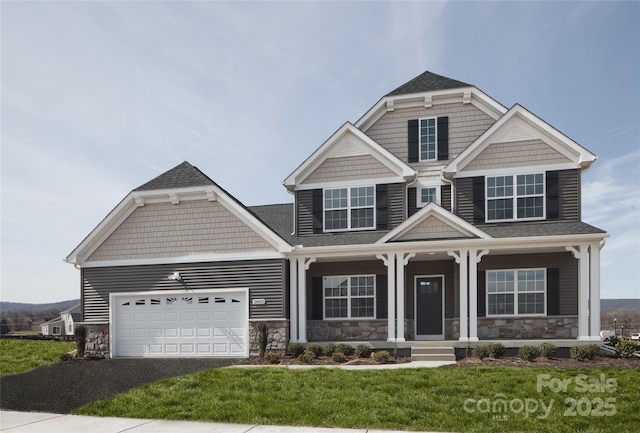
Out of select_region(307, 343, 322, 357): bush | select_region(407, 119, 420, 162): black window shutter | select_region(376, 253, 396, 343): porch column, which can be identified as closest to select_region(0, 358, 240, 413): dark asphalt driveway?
select_region(307, 343, 322, 357): bush

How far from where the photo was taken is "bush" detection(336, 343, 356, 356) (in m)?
14.6

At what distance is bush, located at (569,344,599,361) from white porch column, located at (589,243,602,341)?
121cm

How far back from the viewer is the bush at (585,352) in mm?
12898

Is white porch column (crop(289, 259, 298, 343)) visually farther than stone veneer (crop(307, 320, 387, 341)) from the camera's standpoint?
No

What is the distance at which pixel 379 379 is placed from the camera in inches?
408

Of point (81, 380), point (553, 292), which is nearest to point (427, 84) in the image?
point (553, 292)

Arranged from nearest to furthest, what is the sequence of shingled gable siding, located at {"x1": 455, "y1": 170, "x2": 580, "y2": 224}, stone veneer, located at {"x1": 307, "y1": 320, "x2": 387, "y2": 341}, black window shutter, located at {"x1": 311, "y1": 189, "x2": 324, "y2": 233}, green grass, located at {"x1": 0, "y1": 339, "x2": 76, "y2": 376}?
green grass, located at {"x1": 0, "y1": 339, "x2": 76, "y2": 376} → shingled gable siding, located at {"x1": 455, "y1": 170, "x2": 580, "y2": 224} → stone veneer, located at {"x1": 307, "y1": 320, "x2": 387, "y2": 341} → black window shutter, located at {"x1": 311, "y1": 189, "x2": 324, "y2": 233}

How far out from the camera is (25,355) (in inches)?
674

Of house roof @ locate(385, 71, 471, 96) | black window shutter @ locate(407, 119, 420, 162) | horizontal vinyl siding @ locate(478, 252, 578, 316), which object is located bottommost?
horizontal vinyl siding @ locate(478, 252, 578, 316)

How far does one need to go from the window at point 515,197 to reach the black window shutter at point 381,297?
4193mm

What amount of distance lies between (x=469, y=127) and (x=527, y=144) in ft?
7.63

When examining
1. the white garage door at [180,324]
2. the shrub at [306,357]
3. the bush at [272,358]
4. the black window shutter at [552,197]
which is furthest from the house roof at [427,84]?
the bush at [272,358]

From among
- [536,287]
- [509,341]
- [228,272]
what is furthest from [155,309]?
[536,287]

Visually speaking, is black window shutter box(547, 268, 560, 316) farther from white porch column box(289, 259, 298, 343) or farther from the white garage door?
the white garage door
